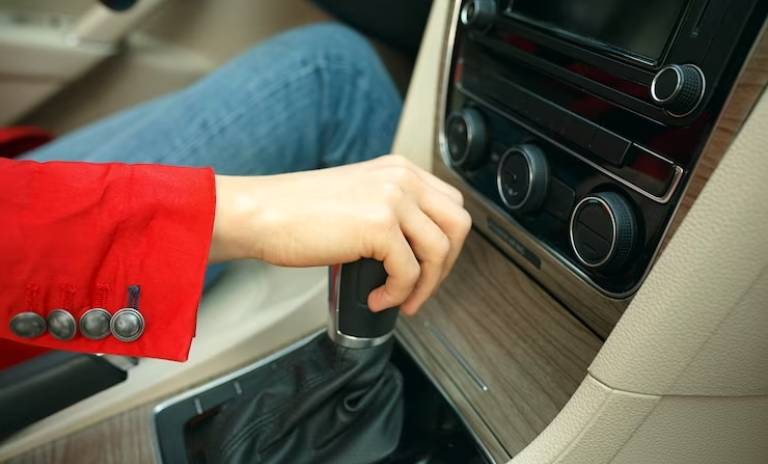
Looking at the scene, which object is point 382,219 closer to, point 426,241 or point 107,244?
point 426,241

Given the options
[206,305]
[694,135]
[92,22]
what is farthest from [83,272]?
[92,22]

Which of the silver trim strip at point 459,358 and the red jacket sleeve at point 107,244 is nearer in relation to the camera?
the red jacket sleeve at point 107,244

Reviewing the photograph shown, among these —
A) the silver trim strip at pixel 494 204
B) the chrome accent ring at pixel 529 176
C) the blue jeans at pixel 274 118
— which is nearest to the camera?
the silver trim strip at pixel 494 204

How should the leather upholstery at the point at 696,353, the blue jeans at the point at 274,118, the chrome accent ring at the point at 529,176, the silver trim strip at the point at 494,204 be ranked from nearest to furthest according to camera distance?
the leather upholstery at the point at 696,353 < the silver trim strip at the point at 494,204 < the chrome accent ring at the point at 529,176 < the blue jeans at the point at 274,118

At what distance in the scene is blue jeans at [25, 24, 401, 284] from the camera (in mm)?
696

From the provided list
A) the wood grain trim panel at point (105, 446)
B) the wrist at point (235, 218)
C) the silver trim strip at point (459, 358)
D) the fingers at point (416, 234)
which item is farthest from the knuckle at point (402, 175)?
the wood grain trim panel at point (105, 446)

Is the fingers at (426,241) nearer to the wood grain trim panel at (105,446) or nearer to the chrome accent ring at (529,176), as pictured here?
the chrome accent ring at (529,176)

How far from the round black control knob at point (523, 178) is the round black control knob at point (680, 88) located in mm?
125

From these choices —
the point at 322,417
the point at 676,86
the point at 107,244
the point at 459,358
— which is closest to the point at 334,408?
the point at 322,417

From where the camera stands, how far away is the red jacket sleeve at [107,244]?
0.37 meters

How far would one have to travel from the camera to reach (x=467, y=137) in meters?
0.56

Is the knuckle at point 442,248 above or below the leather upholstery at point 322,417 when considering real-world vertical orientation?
above

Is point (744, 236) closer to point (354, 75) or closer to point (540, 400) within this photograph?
point (540, 400)

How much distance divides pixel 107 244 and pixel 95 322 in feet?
0.18
